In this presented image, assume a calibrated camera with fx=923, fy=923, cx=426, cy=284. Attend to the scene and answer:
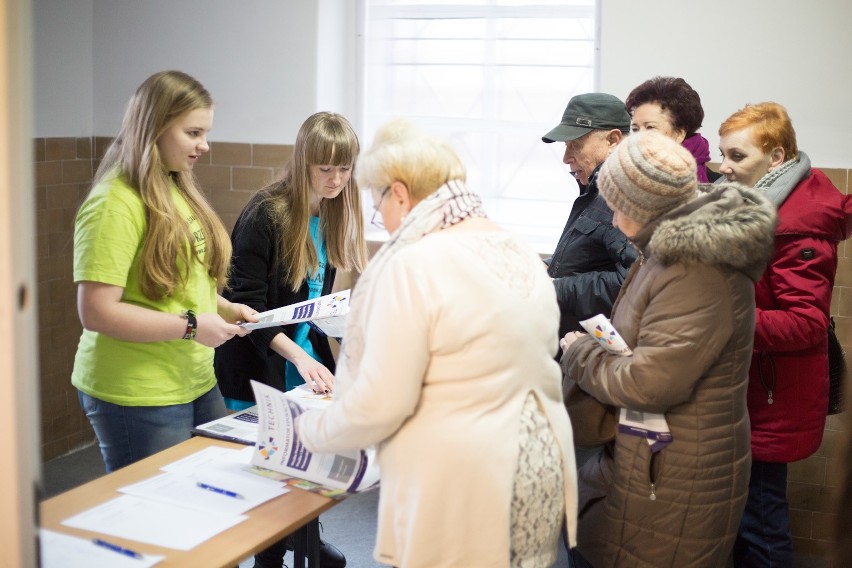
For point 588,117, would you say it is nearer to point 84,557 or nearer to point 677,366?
point 677,366

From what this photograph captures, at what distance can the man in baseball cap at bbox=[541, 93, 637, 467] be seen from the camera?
272cm

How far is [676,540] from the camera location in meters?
2.09

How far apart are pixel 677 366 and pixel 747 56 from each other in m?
2.04

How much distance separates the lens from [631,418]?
2129 mm

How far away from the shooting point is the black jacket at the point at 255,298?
2762mm

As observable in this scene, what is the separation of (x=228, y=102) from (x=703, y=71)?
2.17 meters

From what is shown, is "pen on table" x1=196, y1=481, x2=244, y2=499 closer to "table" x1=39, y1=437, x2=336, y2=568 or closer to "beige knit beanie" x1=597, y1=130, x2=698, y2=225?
"table" x1=39, y1=437, x2=336, y2=568

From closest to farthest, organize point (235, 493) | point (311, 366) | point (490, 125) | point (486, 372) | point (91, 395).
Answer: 1. point (486, 372)
2. point (235, 493)
3. point (91, 395)
4. point (311, 366)
5. point (490, 125)

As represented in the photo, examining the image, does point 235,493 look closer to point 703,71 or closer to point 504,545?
point 504,545

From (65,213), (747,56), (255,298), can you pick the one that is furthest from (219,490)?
(65,213)

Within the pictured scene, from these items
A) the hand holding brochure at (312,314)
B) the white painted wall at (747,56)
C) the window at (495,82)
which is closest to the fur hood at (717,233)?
the hand holding brochure at (312,314)

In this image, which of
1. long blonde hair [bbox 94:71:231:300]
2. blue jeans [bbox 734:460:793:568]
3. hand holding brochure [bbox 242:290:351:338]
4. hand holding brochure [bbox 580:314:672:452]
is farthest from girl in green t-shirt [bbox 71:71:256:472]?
blue jeans [bbox 734:460:793:568]

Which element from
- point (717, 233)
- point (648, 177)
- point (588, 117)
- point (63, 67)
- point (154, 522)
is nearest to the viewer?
point (154, 522)

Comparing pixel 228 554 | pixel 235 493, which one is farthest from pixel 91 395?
pixel 228 554
